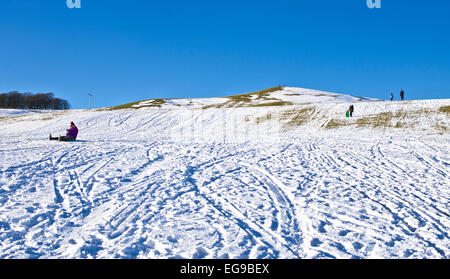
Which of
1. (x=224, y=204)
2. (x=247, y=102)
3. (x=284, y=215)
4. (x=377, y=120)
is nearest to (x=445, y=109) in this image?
(x=377, y=120)

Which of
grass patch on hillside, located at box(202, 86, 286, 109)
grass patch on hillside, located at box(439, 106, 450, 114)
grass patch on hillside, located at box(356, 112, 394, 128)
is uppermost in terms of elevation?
grass patch on hillside, located at box(202, 86, 286, 109)

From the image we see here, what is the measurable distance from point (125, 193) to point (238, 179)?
412cm

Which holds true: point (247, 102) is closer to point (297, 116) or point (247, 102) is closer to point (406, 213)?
point (297, 116)

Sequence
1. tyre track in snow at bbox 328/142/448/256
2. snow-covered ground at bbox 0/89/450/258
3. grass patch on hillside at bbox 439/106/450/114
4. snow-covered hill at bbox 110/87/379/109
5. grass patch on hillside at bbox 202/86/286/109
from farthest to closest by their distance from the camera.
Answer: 1. snow-covered hill at bbox 110/87/379/109
2. grass patch on hillside at bbox 202/86/286/109
3. grass patch on hillside at bbox 439/106/450/114
4. tyre track in snow at bbox 328/142/448/256
5. snow-covered ground at bbox 0/89/450/258

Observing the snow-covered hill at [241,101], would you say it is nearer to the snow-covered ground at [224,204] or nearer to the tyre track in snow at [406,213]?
the snow-covered ground at [224,204]

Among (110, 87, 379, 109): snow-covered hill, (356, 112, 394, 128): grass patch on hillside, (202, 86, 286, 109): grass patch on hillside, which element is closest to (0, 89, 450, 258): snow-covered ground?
(356, 112, 394, 128): grass patch on hillside

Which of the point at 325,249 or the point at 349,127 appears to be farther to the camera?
the point at 349,127

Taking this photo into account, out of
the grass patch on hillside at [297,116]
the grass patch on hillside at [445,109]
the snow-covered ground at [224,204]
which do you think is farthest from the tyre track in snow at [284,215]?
the grass patch on hillside at [445,109]

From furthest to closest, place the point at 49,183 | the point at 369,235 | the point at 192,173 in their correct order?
the point at 192,173 → the point at 49,183 → the point at 369,235

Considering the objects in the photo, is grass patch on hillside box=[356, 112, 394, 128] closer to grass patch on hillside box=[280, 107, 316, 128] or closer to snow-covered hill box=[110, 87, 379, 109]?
grass patch on hillside box=[280, 107, 316, 128]
